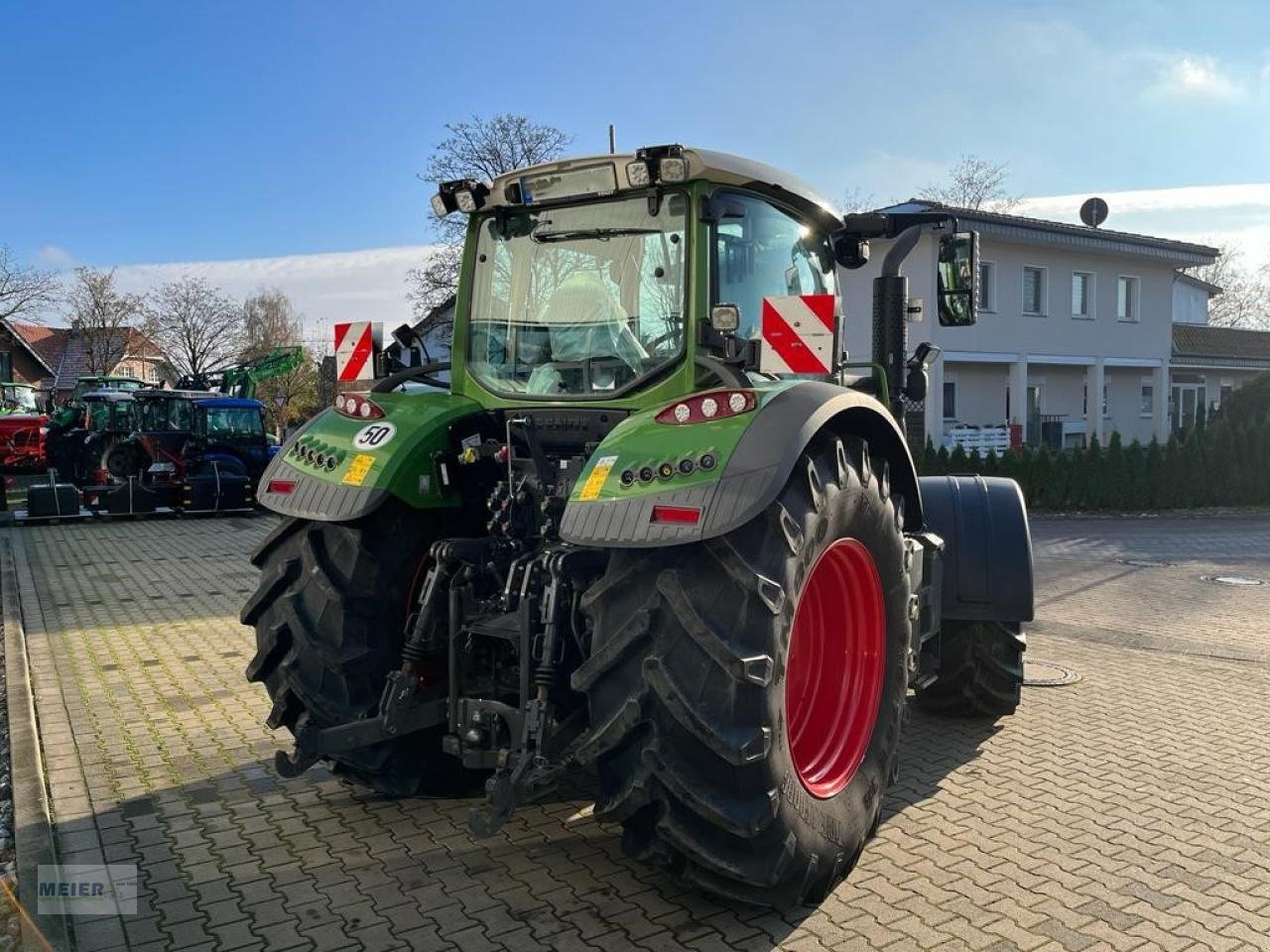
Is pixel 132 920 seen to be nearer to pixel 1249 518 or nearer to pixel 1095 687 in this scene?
pixel 1095 687

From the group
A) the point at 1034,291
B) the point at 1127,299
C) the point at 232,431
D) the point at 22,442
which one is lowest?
the point at 22,442

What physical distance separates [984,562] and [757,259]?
2.12 meters

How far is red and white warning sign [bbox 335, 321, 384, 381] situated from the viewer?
4.69 metres

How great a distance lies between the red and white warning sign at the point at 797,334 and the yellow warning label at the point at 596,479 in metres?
0.64

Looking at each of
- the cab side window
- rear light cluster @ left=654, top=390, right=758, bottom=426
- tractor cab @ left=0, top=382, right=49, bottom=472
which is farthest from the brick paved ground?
tractor cab @ left=0, top=382, right=49, bottom=472

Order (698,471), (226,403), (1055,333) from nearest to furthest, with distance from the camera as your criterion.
A: (698,471)
(226,403)
(1055,333)

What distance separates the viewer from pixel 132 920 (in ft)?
11.2

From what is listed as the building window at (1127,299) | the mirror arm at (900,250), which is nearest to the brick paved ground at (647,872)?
the mirror arm at (900,250)

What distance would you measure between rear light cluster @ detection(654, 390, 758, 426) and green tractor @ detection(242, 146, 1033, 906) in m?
0.01

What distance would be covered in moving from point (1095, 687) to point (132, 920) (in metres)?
5.50

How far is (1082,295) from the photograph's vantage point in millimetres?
26875

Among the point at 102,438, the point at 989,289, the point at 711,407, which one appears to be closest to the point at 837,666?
the point at 711,407

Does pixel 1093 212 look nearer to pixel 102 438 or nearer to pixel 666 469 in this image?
pixel 102 438

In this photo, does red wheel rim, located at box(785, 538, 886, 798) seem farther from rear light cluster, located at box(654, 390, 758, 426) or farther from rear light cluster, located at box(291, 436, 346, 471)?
rear light cluster, located at box(291, 436, 346, 471)
